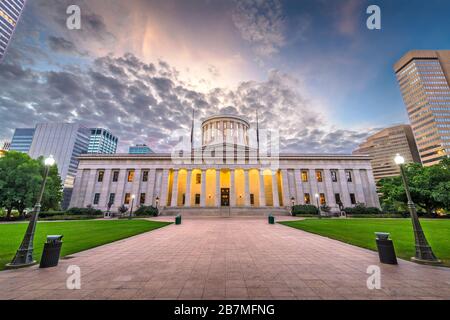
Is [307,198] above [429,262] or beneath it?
above

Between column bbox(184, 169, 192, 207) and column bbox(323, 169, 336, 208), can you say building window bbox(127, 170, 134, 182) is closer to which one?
column bbox(184, 169, 192, 207)

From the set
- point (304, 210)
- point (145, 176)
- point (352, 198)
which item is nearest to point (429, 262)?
point (304, 210)

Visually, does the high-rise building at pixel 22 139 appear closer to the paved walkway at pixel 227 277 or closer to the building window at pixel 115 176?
the building window at pixel 115 176

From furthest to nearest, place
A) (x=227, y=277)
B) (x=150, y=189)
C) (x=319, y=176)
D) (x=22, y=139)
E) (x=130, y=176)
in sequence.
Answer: (x=22, y=139) → (x=130, y=176) → (x=319, y=176) → (x=150, y=189) → (x=227, y=277)

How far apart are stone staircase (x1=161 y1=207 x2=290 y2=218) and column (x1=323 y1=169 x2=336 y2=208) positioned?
468 inches

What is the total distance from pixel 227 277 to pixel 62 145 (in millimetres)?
160806

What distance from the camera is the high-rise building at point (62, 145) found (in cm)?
11719

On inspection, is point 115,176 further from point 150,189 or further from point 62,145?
point 62,145

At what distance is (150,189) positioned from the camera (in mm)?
44062

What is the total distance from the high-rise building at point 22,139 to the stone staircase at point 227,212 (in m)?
151

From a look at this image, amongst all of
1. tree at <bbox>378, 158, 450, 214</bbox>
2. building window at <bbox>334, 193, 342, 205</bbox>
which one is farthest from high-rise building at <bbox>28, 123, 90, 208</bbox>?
tree at <bbox>378, 158, 450, 214</bbox>

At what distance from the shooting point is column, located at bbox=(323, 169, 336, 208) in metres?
42.1
